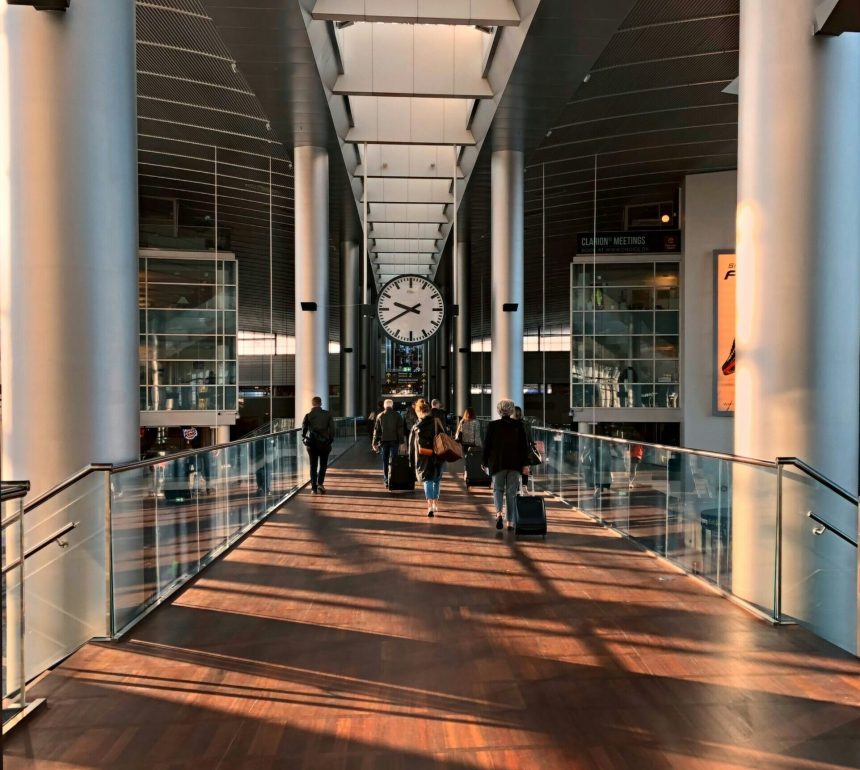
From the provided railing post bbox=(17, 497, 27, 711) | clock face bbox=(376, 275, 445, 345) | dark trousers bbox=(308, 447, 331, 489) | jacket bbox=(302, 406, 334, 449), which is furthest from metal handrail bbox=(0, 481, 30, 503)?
clock face bbox=(376, 275, 445, 345)

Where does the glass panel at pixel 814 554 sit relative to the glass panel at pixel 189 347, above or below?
below

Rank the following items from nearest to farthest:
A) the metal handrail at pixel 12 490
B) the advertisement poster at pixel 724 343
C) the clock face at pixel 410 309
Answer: the metal handrail at pixel 12 490 < the clock face at pixel 410 309 < the advertisement poster at pixel 724 343

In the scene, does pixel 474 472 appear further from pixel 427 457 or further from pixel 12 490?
pixel 12 490

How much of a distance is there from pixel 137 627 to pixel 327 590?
5.06 ft

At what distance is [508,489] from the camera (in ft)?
31.1

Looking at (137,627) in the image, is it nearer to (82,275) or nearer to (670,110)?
(82,275)

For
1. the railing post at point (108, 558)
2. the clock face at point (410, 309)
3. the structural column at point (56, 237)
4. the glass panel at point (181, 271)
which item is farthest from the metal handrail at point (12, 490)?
the glass panel at point (181, 271)

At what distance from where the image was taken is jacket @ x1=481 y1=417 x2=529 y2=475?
30.2 feet

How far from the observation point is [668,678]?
454 centimetres

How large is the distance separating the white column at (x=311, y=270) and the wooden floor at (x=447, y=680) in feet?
37.8

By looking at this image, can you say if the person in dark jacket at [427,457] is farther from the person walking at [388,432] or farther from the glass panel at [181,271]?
the glass panel at [181,271]

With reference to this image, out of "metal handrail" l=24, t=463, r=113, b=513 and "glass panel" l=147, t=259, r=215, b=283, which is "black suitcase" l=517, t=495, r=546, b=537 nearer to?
"metal handrail" l=24, t=463, r=113, b=513

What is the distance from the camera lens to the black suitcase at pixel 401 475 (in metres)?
13.4

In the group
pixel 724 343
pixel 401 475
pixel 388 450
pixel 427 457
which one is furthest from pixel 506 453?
pixel 724 343
